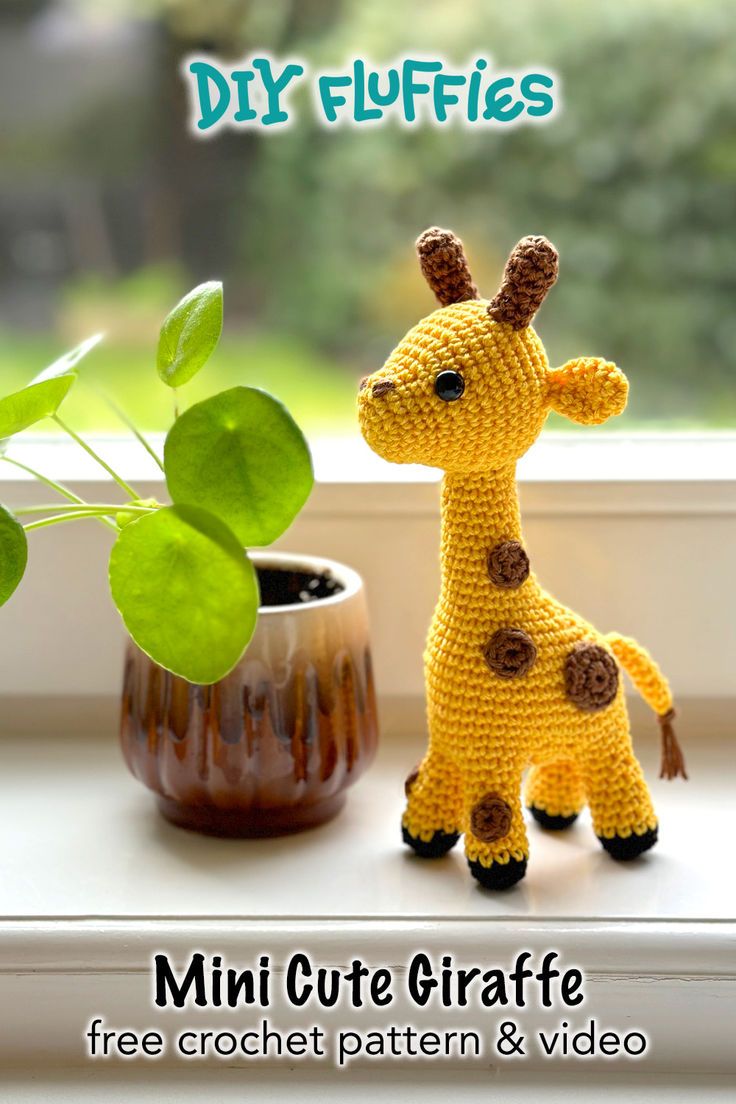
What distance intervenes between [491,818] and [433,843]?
0.07 m

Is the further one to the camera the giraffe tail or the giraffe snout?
the giraffe tail

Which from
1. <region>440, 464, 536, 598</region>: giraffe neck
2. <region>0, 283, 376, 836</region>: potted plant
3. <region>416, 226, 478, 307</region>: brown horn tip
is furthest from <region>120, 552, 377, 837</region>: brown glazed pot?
<region>416, 226, 478, 307</region>: brown horn tip

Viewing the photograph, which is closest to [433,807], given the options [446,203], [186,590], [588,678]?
[588,678]

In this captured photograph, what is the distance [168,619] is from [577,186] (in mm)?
557

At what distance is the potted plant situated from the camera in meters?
0.58

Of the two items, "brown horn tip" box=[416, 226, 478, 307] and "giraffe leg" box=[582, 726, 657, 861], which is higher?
"brown horn tip" box=[416, 226, 478, 307]

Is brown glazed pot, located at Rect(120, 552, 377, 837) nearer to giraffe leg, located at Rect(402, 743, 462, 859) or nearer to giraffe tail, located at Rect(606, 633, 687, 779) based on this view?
giraffe leg, located at Rect(402, 743, 462, 859)

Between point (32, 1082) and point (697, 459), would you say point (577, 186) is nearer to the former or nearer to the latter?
point (697, 459)

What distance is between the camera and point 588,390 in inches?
25.3

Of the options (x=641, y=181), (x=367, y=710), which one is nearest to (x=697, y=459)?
(x=641, y=181)

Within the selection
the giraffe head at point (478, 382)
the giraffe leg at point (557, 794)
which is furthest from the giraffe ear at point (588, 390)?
the giraffe leg at point (557, 794)

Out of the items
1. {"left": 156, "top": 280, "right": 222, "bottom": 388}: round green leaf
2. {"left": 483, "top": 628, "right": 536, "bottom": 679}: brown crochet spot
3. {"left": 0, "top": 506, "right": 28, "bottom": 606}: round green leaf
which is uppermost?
{"left": 156, "top": 280, "right": 222, "bottom": 388}: round green leaf

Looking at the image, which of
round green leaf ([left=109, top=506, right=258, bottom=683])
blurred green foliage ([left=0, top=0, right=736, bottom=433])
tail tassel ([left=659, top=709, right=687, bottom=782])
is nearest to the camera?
round green leaf ([left=109, top=506, right=258, bottom=683])

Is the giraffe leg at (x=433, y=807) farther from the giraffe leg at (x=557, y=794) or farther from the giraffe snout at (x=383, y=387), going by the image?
the giraffe snout at (x=383, y=387)
